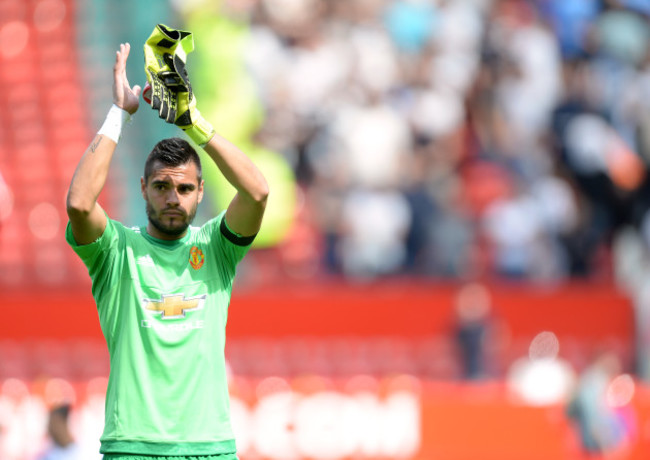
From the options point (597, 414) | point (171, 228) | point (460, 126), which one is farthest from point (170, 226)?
point (460, 126)

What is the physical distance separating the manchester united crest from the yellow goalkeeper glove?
0.40 metres

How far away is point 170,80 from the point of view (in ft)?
11.6

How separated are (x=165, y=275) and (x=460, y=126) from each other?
9.76 m

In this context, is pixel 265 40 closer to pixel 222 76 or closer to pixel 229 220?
pixel 222 76

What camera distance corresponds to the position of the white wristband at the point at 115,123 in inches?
145

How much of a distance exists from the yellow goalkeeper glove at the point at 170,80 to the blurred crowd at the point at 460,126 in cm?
831

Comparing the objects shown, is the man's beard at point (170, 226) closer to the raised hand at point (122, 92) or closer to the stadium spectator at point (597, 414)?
the raised hand at point (122, 92)

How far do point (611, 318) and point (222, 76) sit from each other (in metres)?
5.36

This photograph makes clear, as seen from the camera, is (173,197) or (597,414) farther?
(597,414)

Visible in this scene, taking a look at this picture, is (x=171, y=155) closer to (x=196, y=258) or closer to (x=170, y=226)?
(x=170, y=226)

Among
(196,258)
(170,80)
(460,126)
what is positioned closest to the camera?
(170,80)

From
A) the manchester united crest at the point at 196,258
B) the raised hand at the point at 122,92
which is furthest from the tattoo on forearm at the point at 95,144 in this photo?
the manchester united crest at the point at 196,258

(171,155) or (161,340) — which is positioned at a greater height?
(171,155)

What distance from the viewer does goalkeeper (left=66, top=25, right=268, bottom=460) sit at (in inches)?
141
